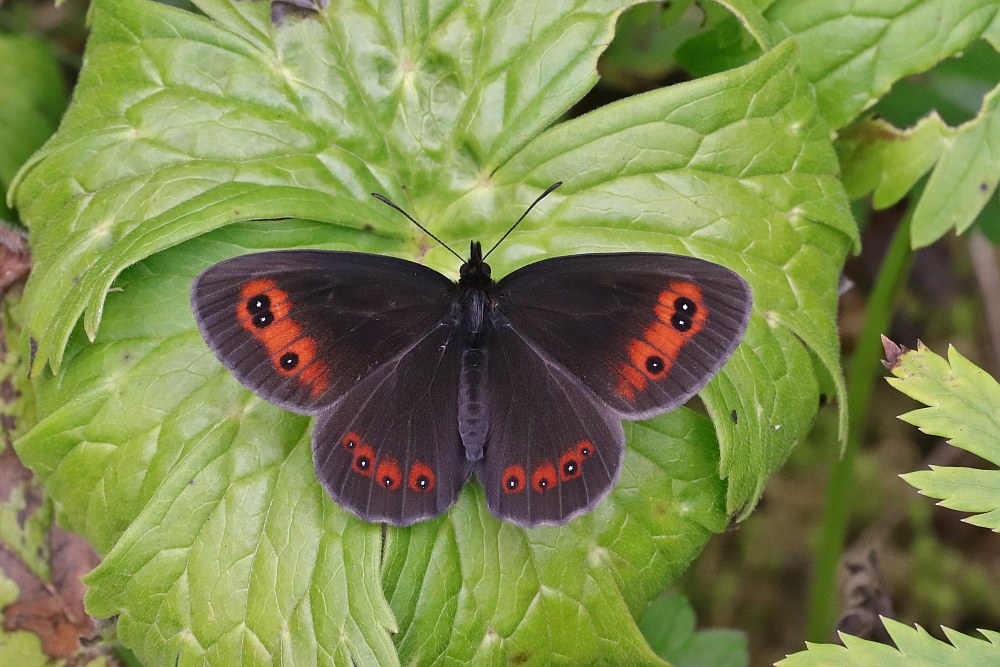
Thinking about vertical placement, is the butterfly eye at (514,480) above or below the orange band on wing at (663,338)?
below

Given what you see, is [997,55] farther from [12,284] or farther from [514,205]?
[12,284]

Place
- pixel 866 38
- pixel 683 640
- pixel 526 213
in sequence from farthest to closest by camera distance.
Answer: pixel 683 640 → pixel 866 38 → pixel 526 213

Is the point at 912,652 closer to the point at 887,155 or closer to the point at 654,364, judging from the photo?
the point at 654,364

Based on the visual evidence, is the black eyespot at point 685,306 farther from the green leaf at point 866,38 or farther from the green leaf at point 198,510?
the green leaf at point 866,38

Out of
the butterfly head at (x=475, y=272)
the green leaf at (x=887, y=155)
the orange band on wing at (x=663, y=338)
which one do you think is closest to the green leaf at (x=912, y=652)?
the orange band on wing at (x=663, y=338)

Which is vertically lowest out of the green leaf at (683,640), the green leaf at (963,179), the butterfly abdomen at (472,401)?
the green leaf at (683,640)

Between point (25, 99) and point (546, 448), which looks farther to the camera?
point (25, 99)

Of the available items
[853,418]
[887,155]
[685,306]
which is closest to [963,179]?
[887,155]
